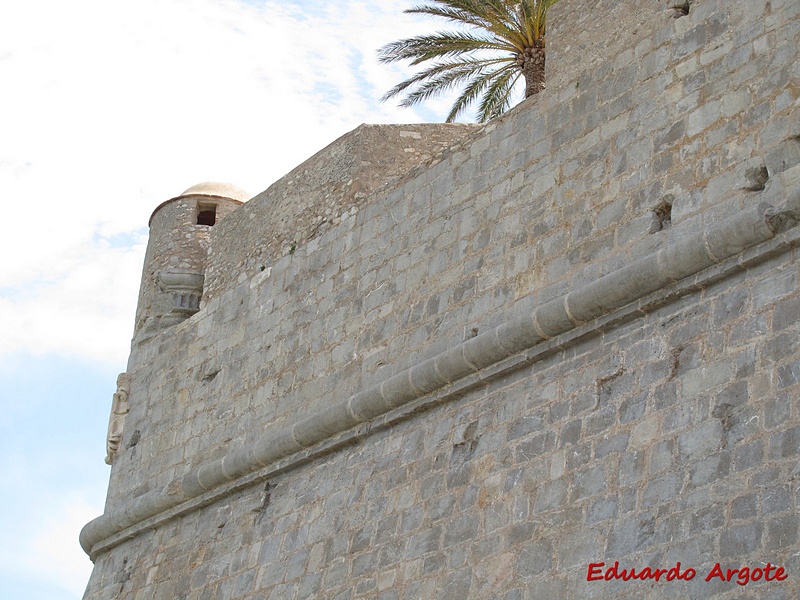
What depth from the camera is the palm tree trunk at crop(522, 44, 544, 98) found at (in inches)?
454

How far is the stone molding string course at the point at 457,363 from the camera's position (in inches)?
260

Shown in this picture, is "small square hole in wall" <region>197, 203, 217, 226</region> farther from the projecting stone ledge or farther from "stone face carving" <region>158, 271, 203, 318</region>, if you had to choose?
the projecting stone ledge

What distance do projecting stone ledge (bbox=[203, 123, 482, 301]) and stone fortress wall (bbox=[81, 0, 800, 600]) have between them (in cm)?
2

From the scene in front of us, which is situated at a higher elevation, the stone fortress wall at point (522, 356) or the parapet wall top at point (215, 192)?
the parapet wall top at point (215, 192)

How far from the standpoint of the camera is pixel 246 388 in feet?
32.4

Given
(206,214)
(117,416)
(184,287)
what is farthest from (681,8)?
(117,416)

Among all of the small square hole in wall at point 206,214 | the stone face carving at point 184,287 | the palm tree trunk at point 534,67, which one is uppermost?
the palm tree trunk at point 534,67

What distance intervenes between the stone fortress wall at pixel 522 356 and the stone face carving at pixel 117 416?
533 mm

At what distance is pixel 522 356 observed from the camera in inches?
298

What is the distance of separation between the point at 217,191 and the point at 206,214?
0.68 ft

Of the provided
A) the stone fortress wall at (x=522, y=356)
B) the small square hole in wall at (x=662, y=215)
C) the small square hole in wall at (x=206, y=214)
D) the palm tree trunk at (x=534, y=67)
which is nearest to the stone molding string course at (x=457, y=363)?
the stone fortress wall at (x=522, y=356)

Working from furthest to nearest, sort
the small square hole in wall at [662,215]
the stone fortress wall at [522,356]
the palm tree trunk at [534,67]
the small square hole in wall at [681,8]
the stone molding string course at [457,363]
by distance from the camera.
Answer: the palm tree trunk at [534,67] → the small square hole in wall at [681,8] → the small square hole in wall at [662,215] → the stone molding string course at [457,363] → the stone fortress wall at [522,356]

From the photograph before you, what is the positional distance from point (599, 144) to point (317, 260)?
2.64 meters

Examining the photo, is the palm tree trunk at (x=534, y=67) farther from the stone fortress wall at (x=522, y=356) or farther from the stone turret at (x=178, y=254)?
the stone turret at (x=178, y=254)
